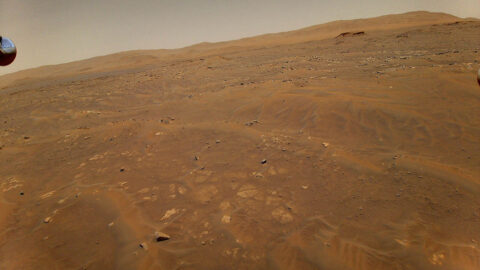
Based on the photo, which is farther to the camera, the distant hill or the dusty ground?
the distant hill

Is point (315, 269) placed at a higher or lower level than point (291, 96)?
lower

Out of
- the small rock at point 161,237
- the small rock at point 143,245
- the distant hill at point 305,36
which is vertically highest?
the distant hill at point 305,36

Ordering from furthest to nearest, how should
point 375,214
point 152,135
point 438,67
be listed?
point 438,67 → point 152,135 → point 375,214

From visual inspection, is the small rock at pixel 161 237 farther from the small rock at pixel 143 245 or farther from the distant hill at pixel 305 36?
the distant hill at pixel 305 36

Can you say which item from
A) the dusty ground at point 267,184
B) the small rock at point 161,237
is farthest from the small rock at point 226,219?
the small rock at point 161,237

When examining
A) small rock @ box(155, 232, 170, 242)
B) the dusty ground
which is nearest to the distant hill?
the dusty ground

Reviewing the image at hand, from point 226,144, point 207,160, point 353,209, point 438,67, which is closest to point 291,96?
point 226,144

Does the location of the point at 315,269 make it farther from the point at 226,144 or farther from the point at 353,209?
the point at 226,144

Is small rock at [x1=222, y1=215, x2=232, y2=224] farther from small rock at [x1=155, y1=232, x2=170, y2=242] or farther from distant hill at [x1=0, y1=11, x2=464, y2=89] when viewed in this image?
distant hill at [x1=0, y1=11, x2=464, y2=89]

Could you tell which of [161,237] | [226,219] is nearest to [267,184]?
[226,219]
